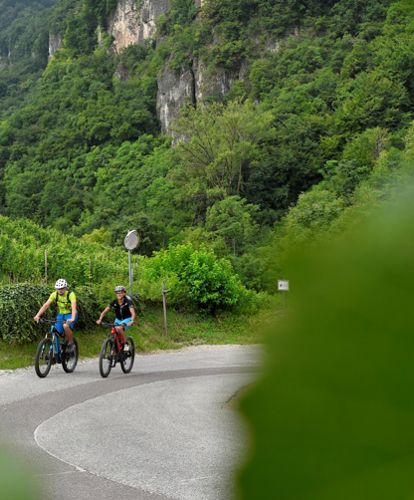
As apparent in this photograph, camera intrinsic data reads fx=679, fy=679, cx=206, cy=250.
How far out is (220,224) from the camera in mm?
20234

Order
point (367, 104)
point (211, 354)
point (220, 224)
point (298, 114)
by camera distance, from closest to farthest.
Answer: point (211, 354), point (220, 224), point (367, 104), point (298, 114)

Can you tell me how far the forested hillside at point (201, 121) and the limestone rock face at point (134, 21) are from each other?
2.23 feet

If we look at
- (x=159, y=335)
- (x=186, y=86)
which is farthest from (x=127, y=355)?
(x=186, y=86)

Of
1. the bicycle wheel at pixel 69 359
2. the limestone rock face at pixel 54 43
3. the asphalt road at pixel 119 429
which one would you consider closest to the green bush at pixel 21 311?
the asphalt road at pixel 119 429

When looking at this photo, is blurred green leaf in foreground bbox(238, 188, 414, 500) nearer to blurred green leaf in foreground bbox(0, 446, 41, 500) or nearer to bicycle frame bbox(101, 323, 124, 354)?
blurred green leaf in foreground bbox(0, 446, 41, 500)

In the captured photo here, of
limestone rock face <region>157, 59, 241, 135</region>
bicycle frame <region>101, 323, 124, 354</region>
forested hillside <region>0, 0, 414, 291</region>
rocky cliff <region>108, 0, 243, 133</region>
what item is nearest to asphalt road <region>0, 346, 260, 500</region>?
bicycle frame <region>101, 323, 124, 354</region>

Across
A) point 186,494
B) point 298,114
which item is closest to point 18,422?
point 186,494

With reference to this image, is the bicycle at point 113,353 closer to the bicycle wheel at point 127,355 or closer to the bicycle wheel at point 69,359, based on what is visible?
the bicycle wheel at point 127,355

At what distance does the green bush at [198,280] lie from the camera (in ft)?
32.2

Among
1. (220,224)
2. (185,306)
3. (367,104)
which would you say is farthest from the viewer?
(367,104)

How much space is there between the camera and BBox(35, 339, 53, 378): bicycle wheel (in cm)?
518

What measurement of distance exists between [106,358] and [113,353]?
75mm

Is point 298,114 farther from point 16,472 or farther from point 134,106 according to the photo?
point 16,472

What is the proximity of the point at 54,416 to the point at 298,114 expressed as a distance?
24641 mm
